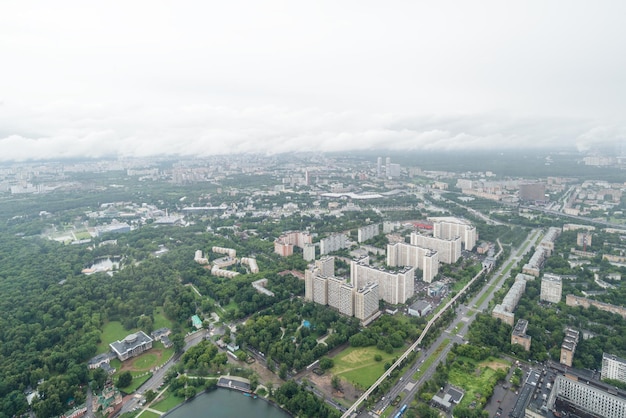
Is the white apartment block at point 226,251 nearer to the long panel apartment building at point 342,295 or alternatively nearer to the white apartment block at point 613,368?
the long panel apartment building at point 342,295

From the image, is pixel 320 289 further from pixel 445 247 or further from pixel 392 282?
pixel 445 247

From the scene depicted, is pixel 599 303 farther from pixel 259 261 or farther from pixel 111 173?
pixel 111 173

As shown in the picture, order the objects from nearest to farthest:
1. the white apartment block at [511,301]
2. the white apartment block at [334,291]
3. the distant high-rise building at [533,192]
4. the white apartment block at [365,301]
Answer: the white apartment block at [511,301] < the white apartment block at [365,301] < the white apartment block at [334,291] < the distant high-rise building at [533,192]

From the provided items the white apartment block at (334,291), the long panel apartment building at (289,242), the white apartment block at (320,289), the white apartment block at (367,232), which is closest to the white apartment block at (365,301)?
the white apartment block at (334,291)

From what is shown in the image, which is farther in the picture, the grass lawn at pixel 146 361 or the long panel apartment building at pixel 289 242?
the long panel apartment building at pixel 289 242

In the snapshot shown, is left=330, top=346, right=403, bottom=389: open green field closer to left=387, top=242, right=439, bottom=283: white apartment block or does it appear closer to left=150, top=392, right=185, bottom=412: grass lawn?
left=150, top=392, right=185, bottom=412: grass lawn

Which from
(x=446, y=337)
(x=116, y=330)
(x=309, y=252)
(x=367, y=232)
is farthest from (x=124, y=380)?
(x=367, y=232)
